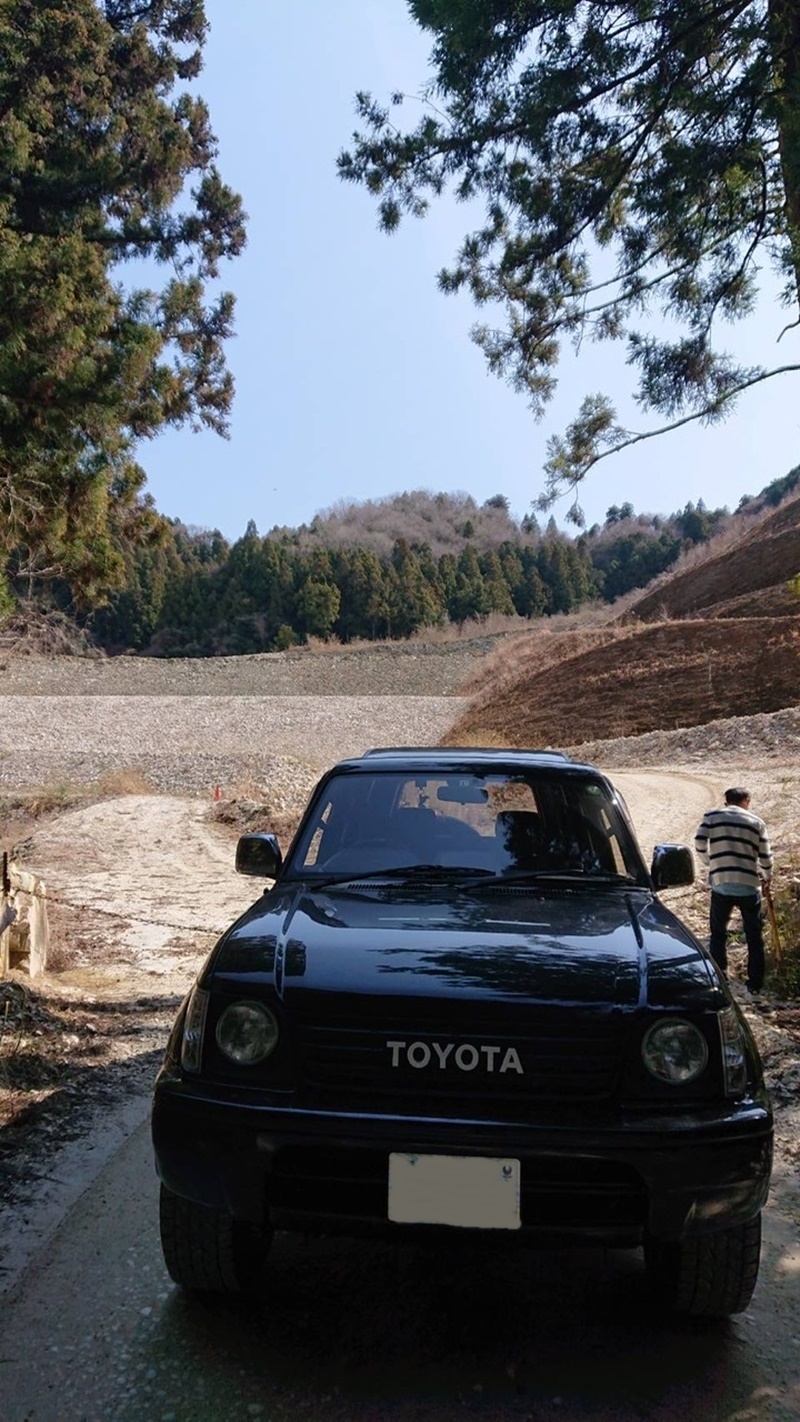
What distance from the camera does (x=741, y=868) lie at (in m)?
7.45

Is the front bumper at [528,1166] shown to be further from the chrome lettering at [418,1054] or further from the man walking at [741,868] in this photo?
the man walking at [741,868]

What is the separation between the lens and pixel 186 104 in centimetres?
1459

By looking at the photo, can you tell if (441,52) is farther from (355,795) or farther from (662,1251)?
(662,1251)

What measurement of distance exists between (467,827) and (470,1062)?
1554 millimetres

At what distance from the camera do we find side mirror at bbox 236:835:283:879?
4.52m

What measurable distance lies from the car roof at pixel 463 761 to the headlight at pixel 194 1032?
1549 millimetres

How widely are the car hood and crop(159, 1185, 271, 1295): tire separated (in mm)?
623

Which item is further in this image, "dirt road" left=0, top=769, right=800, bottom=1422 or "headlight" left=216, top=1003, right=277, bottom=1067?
"headlight" left=216, top=1003, right=277, bottom=1067

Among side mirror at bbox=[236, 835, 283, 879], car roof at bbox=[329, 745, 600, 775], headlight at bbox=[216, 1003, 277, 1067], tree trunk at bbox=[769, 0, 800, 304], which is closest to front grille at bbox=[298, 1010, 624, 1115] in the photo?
headlight at bbox=[216, 1003, 277, 1067]

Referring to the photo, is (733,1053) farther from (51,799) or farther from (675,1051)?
(51,799)

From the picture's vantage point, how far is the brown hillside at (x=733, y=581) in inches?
2191

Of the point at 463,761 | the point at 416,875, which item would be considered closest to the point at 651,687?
the point at 463,761

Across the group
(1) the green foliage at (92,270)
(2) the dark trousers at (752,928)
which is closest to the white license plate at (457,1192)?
(2) the dark trousers at (752,928)

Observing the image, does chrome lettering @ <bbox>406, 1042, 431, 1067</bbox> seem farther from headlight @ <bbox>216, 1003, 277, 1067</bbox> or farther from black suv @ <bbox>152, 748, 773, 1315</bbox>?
headlight @ <bbox>216, 1003, 277, 1067</bbox>
